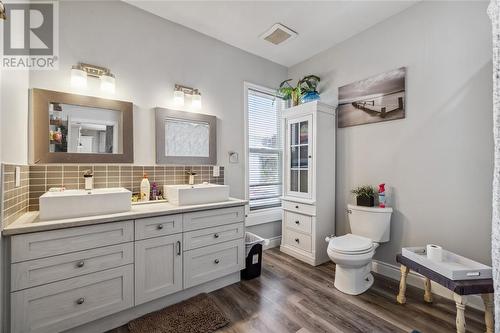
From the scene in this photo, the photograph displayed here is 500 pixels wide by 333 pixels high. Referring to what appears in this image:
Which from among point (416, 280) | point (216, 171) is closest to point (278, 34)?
point (216, 171)

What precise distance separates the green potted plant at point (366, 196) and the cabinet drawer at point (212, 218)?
1238 mm

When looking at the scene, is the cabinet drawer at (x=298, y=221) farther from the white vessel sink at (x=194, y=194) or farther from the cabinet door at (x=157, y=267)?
the cabinet door at (x=157, y=267)

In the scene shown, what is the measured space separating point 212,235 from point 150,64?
1763mm

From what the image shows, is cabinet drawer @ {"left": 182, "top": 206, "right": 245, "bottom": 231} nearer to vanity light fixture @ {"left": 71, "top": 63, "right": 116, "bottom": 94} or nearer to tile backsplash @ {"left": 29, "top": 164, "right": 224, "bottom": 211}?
tile backsplash @ {"left": 29, "top": 164, "right": 224, "bottom": 211}

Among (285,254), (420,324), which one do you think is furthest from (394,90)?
(285,254)

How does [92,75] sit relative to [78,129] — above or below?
above

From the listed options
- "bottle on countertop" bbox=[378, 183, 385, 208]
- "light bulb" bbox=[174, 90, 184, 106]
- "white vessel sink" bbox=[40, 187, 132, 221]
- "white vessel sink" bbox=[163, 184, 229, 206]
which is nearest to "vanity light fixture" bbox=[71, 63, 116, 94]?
"light bulb" bbox=[174, 90, 184, 106]

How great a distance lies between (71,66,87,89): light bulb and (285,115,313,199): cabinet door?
84.8 inches

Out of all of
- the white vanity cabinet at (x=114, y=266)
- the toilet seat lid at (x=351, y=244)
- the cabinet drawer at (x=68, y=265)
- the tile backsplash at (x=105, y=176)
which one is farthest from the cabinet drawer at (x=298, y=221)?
the cabinet drawer at (x=68, y=265)

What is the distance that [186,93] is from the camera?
2.38 m

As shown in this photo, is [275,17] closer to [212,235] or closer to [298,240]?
[212,235]

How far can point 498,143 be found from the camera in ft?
3.82

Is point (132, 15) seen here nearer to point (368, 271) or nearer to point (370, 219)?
point (370, 219)

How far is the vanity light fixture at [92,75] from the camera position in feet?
5.84
